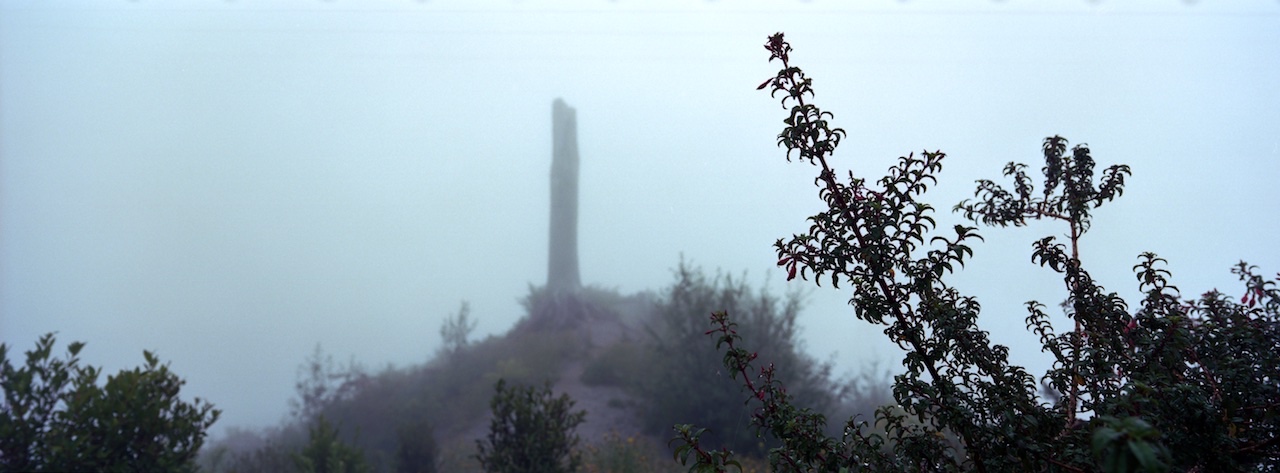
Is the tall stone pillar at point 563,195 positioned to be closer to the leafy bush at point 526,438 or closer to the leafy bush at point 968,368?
the leafy bush at point 526,438

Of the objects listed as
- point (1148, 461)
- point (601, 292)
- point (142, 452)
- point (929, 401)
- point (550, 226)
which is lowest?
point (1148, 461)

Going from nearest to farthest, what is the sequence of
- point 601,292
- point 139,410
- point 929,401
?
point 929,401 → point 139,410 → point 601,292

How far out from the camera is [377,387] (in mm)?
13000

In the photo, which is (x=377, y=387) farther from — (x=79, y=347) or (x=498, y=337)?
(x=79, y=347)

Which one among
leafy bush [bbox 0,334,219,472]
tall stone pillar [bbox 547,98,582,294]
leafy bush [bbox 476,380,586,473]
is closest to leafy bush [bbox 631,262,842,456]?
tall stone pillar [bbox 547,98,582,294]

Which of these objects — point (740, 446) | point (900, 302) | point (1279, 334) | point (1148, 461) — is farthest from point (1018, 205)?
point (740, 446)

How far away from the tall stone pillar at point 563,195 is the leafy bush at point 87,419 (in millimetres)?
9667

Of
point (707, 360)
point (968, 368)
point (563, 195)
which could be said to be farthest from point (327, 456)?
point (563, 195)

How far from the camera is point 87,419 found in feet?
17.9

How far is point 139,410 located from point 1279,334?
6.99m

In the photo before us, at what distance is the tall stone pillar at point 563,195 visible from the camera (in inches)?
603

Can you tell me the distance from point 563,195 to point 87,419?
10.6m

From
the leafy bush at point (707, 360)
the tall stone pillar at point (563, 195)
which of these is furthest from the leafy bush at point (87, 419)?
the tall stone pillar at point (563, 195)

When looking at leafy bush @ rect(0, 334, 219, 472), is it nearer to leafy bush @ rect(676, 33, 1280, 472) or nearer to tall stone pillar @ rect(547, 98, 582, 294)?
leafy bush @ rect(676, 33, 1280, 472)
